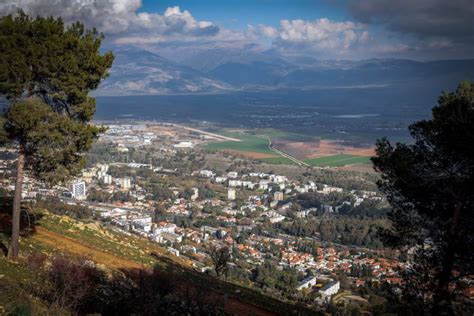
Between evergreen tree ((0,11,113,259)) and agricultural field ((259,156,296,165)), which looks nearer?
evergreen tree ((0,11,113,259))

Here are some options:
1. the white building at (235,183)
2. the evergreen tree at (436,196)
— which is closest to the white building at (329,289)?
the evergreen tree at (436,196)

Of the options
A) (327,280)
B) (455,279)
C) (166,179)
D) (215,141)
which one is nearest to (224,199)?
(166,179)

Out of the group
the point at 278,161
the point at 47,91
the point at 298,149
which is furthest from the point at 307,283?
the point at 298,149

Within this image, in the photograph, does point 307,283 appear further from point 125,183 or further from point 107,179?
point 107,179

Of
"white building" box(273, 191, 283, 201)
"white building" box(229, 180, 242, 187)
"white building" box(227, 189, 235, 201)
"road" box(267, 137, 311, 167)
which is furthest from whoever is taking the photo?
"road" box(267, 137, 311, 167)

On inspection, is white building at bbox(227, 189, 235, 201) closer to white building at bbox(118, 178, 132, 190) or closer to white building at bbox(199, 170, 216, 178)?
white building at bbox(199, 170, 216, 178)

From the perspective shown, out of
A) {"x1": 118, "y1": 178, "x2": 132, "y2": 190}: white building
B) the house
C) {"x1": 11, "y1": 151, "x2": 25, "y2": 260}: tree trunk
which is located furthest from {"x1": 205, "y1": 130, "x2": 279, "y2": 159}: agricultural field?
{"x1": 11, "y1": 151, "x2": 25, "y2": 260}: tree trunk
